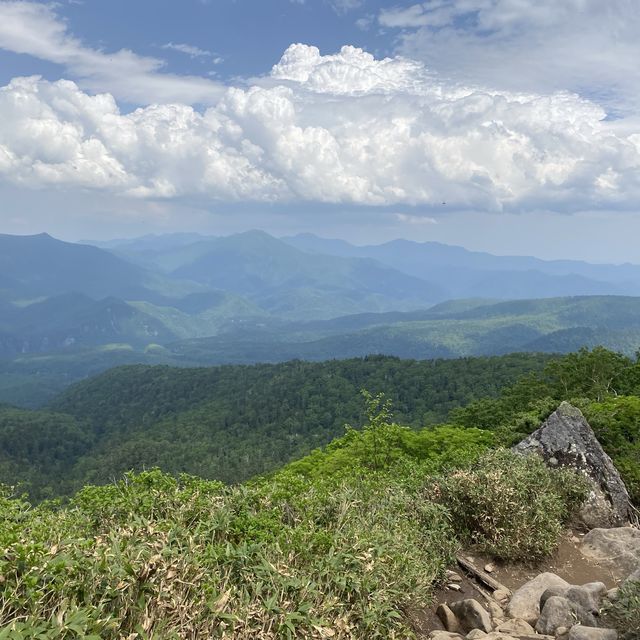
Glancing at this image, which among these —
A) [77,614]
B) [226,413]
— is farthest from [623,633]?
[226,413]

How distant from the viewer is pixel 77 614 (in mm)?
4844

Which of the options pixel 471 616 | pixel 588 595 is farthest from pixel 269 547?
pixel 588 595

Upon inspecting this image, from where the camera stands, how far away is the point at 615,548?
1235 cm

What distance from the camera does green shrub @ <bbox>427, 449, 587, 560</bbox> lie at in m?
11.4

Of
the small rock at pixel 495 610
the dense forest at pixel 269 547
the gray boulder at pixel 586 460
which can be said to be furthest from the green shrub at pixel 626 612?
the gray boulder at pixel 586 460

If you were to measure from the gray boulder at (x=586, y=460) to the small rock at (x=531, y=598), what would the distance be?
5.20m

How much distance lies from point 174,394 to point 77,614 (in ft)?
642

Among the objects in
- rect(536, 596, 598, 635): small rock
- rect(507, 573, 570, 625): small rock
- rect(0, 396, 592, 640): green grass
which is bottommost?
rect(507, 573, 570, 625): small rock

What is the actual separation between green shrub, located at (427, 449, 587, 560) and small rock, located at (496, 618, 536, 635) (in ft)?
8.34

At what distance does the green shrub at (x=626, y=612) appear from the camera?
23.2 feet

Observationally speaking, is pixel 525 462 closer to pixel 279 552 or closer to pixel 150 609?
pixel 279 552

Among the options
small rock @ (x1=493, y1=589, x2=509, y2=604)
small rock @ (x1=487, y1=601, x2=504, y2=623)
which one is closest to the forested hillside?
small rock @ (x1=493, y1=589, x2=509, y2=604)

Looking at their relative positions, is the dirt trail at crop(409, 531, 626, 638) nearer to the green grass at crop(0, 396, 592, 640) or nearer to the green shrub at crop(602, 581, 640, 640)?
the green grass at crop(0, 396, 592, 640)

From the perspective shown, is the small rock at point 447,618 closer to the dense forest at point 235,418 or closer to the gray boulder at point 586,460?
the gray boulder at point 586,460
